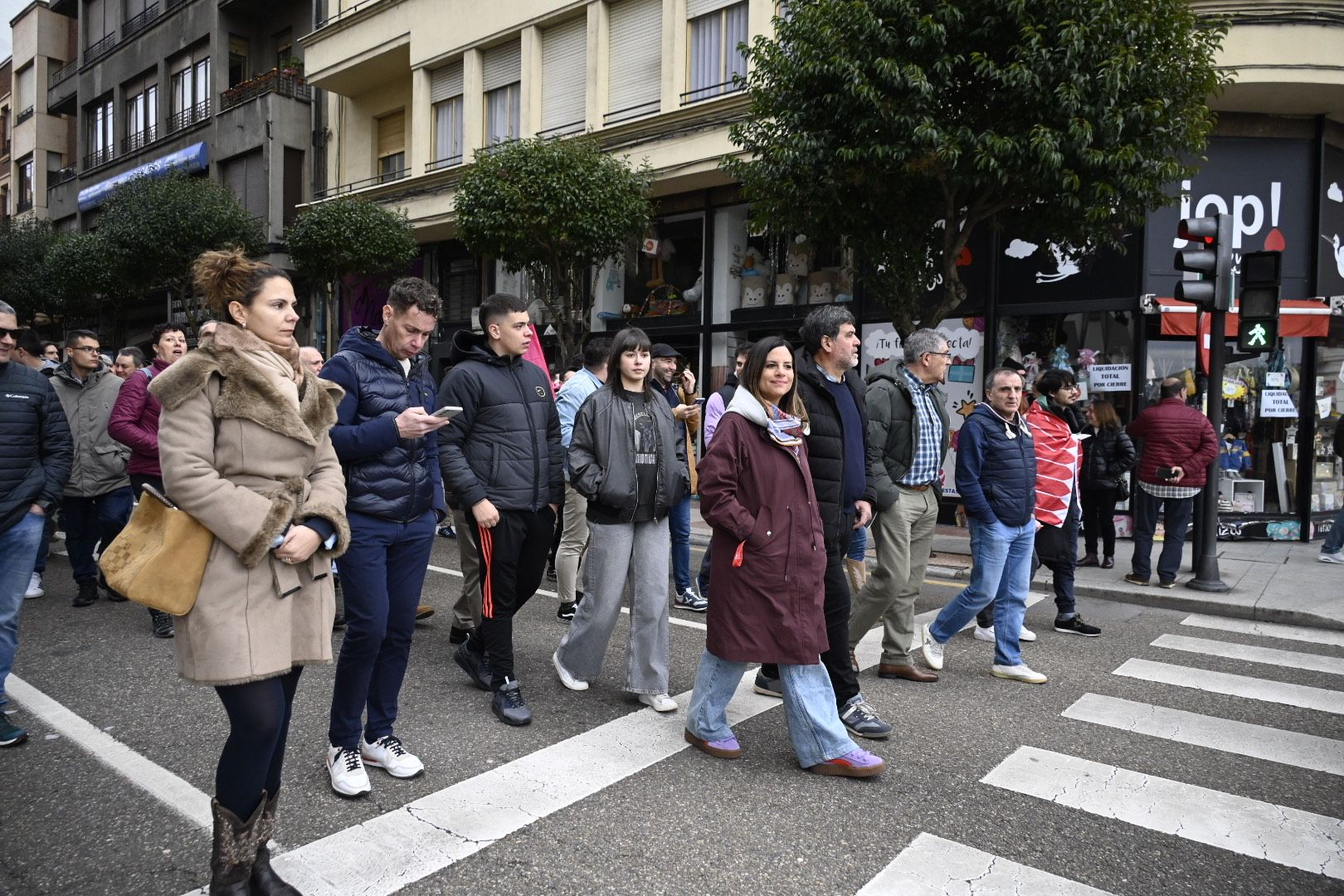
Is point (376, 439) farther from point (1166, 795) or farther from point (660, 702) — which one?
point (1166, 795)

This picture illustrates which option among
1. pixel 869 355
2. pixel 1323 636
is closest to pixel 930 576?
pixel 1323 636

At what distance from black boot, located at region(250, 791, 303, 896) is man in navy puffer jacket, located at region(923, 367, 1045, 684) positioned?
12.7 feet

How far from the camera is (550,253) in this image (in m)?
13.7

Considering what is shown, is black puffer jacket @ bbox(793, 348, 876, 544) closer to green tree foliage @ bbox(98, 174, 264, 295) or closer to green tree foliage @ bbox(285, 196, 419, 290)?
green tree foliage @ bbox(285, 196, 419, 290)

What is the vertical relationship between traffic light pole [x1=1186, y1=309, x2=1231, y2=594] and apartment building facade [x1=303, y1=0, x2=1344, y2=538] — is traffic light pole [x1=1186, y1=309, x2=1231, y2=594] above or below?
below

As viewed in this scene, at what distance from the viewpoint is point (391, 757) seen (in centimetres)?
380

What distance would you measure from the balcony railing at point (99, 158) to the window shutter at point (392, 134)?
14.8 meters

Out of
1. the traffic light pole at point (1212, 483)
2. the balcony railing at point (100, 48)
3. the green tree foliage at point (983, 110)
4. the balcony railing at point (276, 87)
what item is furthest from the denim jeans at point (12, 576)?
the balcony railing at point (100, 48)

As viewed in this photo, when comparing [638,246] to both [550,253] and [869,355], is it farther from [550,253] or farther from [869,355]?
[869,355]

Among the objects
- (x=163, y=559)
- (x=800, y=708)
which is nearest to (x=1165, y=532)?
(x=800, y=708)

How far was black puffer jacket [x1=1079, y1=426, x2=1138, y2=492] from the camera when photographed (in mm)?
9031

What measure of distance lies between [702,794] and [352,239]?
16.5m

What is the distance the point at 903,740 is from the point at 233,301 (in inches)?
132

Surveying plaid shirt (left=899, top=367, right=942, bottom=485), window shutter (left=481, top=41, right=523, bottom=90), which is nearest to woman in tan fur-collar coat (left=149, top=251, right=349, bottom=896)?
plaid shirt (left=899, top=367, right=942, bottom=485)
